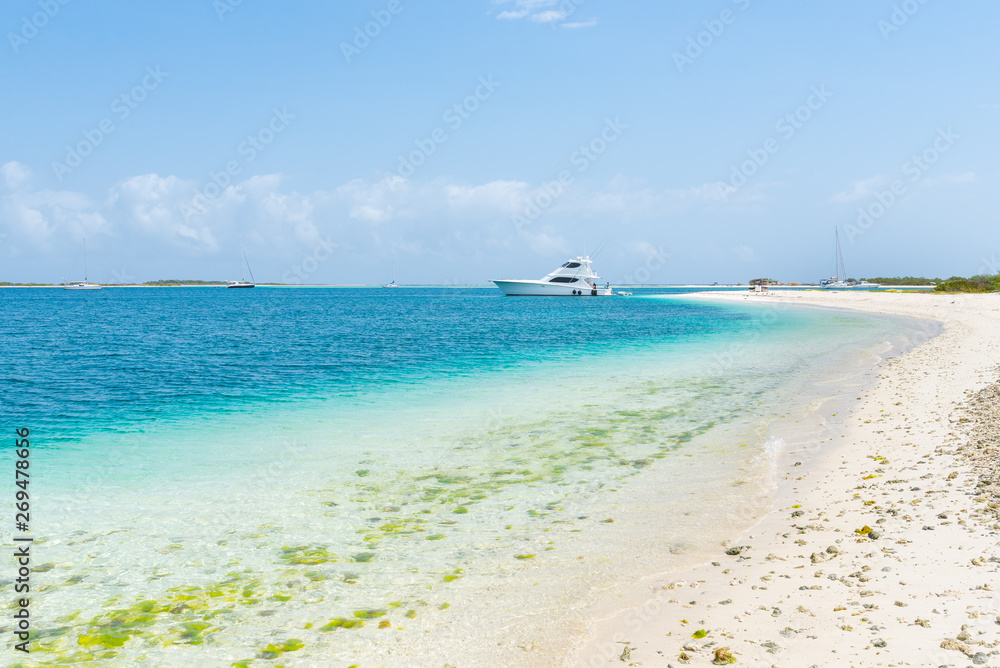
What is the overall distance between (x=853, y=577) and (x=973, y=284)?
289ft

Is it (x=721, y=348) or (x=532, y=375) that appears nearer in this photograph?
(x=532, y=375)

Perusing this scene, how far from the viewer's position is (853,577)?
5.73m

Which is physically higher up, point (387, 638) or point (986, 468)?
Result: point (986, 468)

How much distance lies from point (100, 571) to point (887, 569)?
8.58 meters

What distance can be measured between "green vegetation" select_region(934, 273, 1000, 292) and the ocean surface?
64.8m

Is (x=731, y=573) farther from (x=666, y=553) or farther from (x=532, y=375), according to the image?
(x=532, y=375)

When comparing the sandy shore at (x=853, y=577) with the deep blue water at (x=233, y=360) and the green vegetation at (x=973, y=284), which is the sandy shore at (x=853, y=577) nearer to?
the deep blue water at (x=233, y=360)

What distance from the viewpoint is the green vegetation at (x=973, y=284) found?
69.9 metres

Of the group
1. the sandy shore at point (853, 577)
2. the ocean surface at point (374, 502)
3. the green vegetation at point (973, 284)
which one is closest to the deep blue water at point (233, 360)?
the ocean surface at point (374, 502)

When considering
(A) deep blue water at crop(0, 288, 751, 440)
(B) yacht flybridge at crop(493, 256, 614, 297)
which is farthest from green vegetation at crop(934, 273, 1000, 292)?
(B) yacht flybridge at crop(493, 256, 614, 297)

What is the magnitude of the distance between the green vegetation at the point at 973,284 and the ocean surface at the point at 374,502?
2552 inches

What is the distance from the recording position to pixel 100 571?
709 centimetres

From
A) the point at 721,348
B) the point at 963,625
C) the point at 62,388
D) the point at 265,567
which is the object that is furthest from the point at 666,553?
the point at 721,348

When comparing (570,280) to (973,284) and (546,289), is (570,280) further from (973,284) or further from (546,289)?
(973,284)
